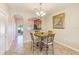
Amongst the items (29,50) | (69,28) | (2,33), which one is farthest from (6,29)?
(69,28)

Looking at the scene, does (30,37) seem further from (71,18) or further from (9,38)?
(71,18)

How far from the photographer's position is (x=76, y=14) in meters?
2.84

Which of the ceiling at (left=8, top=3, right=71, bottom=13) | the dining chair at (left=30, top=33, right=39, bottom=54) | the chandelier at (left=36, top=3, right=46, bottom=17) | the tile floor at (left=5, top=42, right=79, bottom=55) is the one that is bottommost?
the tile floor at (left=5, top=42, right=79, bottom=55)

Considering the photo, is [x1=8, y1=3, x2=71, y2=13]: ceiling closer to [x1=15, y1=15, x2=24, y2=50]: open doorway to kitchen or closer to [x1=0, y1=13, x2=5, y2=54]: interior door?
[x1=15, y1=15, x2=24, y2=50]: open doorway to kitchen

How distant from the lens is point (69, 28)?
291 cm

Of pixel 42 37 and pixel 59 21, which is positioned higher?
pixel 59 21

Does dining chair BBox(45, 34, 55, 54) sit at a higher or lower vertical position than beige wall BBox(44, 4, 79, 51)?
lower

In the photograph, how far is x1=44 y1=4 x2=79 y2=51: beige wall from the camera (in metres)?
2.84

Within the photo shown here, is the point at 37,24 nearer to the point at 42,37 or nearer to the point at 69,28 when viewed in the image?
the point at 42,37

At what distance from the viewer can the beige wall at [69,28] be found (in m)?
2.84

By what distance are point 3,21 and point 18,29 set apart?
0.42m

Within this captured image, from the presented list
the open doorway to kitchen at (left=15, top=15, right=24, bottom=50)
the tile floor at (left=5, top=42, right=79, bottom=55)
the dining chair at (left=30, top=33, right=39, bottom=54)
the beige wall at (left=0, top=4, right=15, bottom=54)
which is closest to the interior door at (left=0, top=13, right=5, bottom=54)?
the beige wall at (left=0, top=4, right=15, bottom=54)
